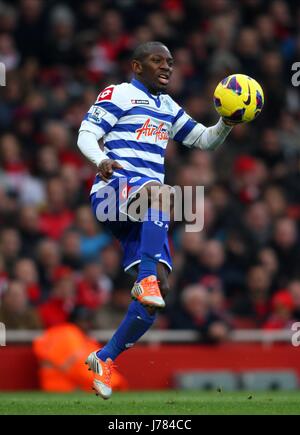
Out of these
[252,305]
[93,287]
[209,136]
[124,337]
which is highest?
[209,136]

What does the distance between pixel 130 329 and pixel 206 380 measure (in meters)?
4.12

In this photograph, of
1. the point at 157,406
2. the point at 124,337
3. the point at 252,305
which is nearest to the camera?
the point at 157,406

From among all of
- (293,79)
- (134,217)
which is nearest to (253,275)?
(293,79)

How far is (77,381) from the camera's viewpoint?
1198 centimetres

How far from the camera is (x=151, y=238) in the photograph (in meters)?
8.21

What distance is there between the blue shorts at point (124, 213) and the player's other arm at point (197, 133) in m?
0.76

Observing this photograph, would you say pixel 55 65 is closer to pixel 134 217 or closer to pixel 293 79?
pixel 293 79

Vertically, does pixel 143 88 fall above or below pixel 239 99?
above

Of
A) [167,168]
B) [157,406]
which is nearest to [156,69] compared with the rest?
[157,406]

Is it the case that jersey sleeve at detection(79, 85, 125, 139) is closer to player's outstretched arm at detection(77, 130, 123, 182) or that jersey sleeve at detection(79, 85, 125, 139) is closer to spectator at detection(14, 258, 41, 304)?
player's outstretched arm at detection(77, 130, 123, 182)

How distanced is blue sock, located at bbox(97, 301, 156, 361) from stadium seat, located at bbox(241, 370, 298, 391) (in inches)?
161

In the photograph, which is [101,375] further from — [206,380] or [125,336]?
Result: [206,380]

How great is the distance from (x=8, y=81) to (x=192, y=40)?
9.03 feet

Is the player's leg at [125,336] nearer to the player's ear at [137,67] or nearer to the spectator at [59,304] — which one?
the player's ear at [137,67]
